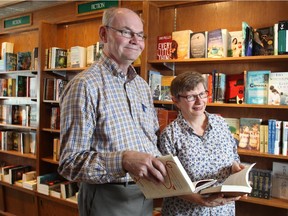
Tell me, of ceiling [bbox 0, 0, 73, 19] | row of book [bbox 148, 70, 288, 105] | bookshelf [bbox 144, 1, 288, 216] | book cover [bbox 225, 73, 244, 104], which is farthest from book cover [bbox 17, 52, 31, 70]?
book cover [bbox 225, 73, 244, 104]

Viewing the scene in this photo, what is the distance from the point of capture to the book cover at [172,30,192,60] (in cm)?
253

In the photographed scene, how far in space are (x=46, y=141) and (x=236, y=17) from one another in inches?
99.6

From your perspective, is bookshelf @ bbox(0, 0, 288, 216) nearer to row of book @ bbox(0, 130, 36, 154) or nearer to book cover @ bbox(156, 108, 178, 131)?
book cover @ bbox(156, 108, 178, 131)

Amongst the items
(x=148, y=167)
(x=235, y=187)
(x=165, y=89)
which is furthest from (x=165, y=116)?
(x=148, y=167)

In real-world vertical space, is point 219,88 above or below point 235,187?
above

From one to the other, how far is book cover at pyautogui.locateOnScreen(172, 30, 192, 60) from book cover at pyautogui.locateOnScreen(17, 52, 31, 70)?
2122 millimetres

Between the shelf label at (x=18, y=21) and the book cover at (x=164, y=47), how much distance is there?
221 centimetres

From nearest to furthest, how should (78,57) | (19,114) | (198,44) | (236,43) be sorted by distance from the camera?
(236,43) < (198,44) < (78,57) < (19,114)

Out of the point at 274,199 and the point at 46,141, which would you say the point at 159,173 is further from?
the point at 46,141

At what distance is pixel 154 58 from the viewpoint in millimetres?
2723

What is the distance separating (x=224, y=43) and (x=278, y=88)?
1.82ft

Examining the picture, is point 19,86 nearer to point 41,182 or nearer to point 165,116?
point 41,182

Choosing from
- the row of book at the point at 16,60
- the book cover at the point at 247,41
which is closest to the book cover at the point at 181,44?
the book cover at the point at 247,41

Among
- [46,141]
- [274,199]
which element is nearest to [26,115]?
[46,141]
